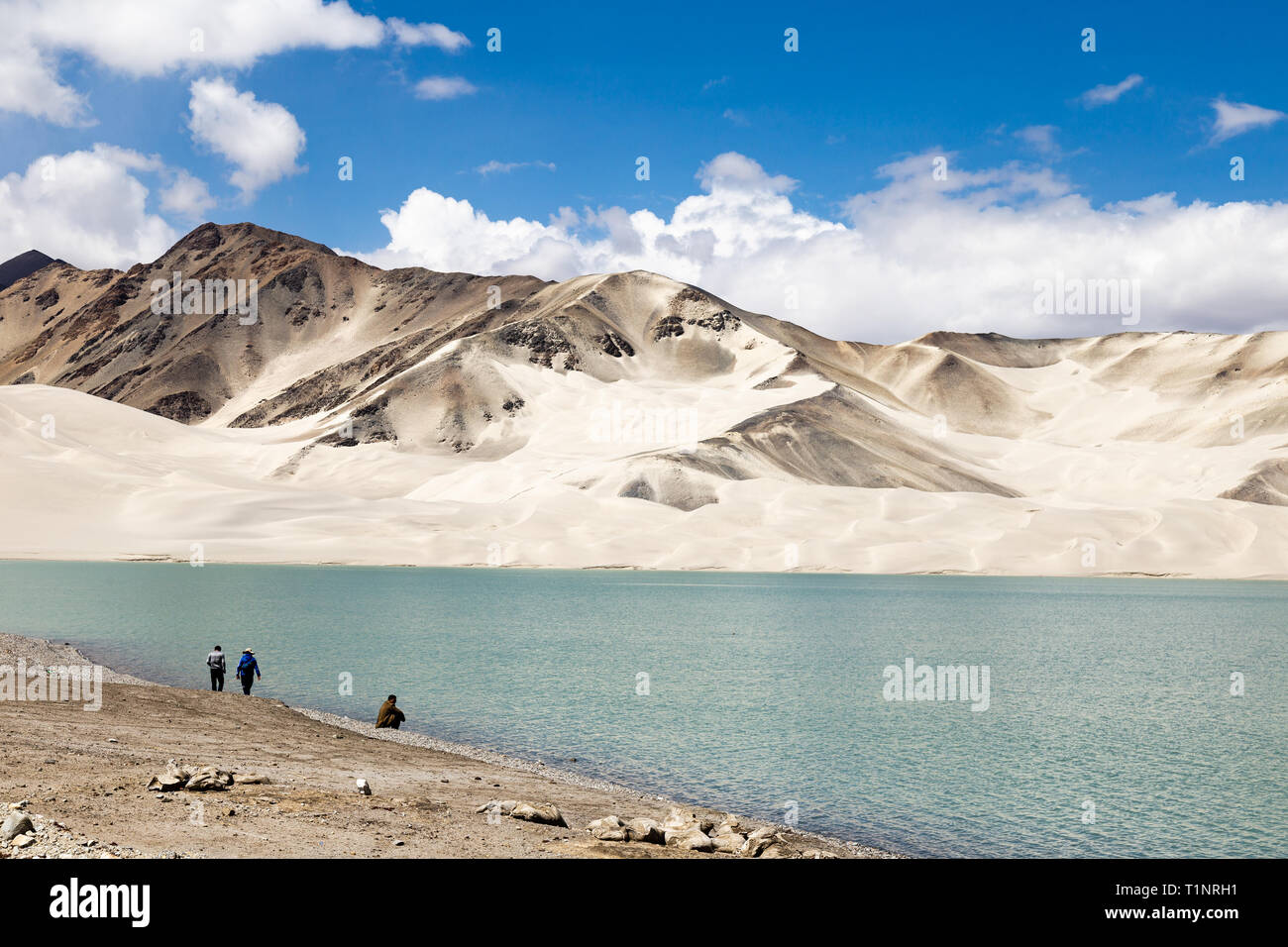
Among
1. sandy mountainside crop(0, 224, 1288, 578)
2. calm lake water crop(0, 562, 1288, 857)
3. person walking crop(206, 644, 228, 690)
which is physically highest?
sandy mountainside crop(0, 224, 1288, 578)

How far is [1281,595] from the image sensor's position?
2781 inches

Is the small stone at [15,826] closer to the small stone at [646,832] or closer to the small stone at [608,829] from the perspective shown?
the small stone at [608,829]

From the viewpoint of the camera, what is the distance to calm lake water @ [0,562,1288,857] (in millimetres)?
16703

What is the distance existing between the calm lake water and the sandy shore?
2.09 meters

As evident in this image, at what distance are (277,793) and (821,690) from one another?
17728 millimetres

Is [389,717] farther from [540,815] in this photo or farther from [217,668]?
[540,815]

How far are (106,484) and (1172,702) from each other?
353 ft

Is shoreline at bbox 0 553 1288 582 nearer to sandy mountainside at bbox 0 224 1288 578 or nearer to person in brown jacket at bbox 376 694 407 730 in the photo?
sandy mountainside at bbox 0 224 1288 578

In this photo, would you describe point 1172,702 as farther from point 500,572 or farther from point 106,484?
point 106,484

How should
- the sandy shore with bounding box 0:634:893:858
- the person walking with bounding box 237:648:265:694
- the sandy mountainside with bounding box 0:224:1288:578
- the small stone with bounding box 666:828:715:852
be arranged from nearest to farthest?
the sandy shore with bounding box 0:634:893:858 < the small stone with bounding box 666:828:715:852 < the person walking with bounding box 237:648:265:694 < the sandy mountainside with bounding box 0:224:1288:578

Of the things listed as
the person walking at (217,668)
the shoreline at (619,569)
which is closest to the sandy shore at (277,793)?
the person walking at (217,668)

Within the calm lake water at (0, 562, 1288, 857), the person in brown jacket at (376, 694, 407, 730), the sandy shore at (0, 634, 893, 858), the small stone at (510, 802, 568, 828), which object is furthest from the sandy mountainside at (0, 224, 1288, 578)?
the small stone at (510, 802, 568, 828)

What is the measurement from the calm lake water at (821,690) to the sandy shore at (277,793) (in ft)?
6.87
